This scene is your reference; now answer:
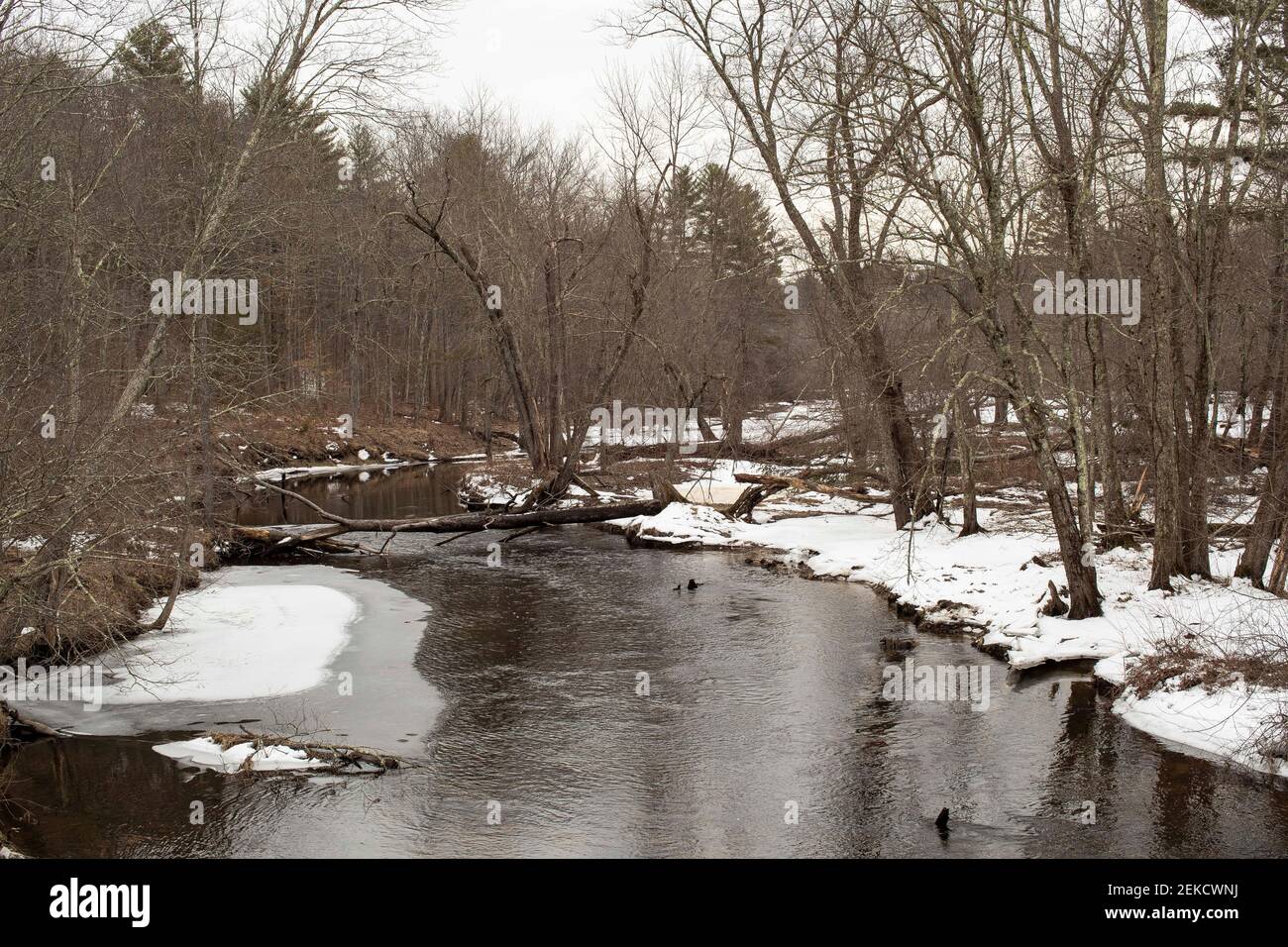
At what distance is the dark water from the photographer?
7809mm

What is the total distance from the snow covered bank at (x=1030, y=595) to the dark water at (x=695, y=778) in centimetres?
56

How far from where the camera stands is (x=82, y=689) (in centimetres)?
1166

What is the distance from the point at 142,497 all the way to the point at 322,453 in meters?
29.5

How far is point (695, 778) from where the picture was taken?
29.8 ft

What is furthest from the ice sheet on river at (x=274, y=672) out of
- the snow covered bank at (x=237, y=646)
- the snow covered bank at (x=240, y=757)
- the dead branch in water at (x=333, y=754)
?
the snow covered bank at (x=240, y=757)

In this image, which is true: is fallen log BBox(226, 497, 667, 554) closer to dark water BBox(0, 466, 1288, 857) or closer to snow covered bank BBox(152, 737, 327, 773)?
dark water BBox(0, 466, 1288, 857)

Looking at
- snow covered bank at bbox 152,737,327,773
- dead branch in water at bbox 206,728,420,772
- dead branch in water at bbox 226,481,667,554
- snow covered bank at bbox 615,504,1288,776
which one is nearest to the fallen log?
dead branch in water at bbox 226,481,667,554

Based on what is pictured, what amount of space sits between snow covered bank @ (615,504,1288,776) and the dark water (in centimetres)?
56

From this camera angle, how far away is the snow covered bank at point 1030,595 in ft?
33.2

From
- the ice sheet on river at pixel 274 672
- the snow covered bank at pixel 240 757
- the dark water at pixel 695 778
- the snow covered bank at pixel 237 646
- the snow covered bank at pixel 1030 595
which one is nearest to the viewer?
the dark water at pixel 695 778

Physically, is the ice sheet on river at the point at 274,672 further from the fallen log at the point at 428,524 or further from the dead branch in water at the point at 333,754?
the fallen log at the point at 428,524
